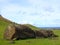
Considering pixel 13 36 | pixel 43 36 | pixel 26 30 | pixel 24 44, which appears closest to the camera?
pixel 24 44

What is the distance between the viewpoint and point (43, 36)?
40.3 meters

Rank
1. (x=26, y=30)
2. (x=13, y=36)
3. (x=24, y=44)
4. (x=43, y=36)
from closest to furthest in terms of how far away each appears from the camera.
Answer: (x=24, y=44) < (x=13, y=36) < (x=26, y=30) < (x=43, y=36)

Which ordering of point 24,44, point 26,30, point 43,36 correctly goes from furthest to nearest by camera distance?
point 43,36 → point 26,30 → point 24,44

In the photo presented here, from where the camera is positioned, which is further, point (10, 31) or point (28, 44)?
point (10, 31)

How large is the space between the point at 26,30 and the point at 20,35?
6.59 ft

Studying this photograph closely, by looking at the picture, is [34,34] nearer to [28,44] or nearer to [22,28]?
[22,28]

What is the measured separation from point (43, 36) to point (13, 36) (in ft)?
24.3

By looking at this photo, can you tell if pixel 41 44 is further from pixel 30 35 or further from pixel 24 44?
pixel 30 35

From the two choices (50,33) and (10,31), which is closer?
(10,31)

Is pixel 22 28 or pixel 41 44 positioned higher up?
pixel 22 28

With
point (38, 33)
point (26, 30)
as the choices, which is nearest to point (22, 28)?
→ point (26, 30)

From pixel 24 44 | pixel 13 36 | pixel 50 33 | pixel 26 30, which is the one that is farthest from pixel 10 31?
pixel 50 33

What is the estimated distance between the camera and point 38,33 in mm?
40531

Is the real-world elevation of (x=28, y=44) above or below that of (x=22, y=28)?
below
